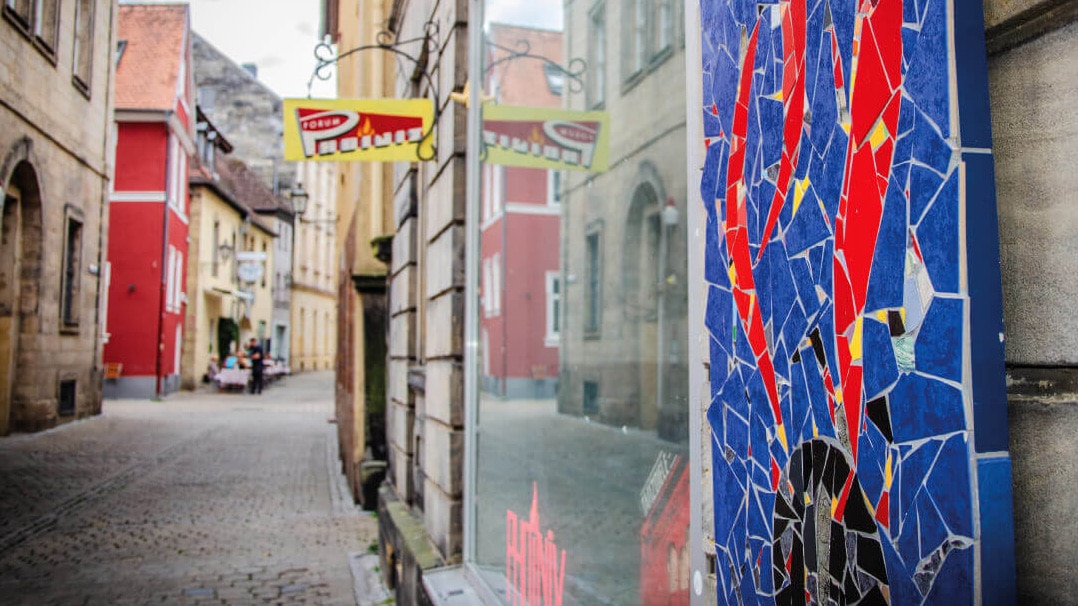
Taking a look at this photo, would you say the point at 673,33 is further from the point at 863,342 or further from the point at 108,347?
the point at 108,347

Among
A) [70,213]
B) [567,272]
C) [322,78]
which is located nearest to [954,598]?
[567,272]

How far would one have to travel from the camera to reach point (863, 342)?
122 cm

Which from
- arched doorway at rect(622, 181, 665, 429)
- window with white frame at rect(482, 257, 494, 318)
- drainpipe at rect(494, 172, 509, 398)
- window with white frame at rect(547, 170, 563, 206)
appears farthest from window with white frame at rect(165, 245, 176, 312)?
arched doorway at rect(622, 181, 665, 429)

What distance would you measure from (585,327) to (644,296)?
420mm

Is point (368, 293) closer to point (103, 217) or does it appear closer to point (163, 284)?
point (103, 217)

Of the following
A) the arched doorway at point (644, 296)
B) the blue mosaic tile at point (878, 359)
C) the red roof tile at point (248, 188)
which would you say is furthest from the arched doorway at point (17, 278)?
the red roof tile at point (248, 188)

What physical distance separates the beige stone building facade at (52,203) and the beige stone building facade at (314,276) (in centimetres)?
2863

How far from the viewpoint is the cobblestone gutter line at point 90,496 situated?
695 cm

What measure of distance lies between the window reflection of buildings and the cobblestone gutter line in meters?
5.56

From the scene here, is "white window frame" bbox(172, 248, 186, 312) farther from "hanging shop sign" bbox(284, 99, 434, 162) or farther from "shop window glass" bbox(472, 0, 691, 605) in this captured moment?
"shop window glass" bbox(472, 0, 691, 605)

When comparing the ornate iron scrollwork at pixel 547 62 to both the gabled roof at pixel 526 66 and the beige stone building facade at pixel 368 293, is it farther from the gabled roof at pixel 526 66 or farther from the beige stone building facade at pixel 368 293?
the beige stone building facade at pixel 368 293

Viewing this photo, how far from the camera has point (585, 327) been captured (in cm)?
289

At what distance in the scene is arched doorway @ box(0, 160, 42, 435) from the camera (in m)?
13.6

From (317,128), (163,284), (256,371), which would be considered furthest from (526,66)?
(256,371)
